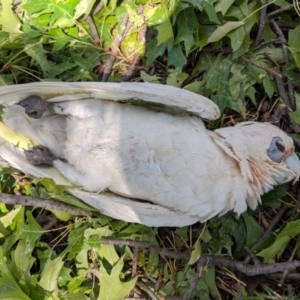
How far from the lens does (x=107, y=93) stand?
269 centimetres

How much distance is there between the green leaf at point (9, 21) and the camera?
332 cm

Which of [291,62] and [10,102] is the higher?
[10,102]

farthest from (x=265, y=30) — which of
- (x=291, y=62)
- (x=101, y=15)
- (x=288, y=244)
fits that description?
(x=288, y=244)

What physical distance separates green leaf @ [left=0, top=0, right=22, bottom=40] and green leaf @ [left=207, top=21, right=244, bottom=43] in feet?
4.58

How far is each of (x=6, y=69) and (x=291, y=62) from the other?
6.90ft

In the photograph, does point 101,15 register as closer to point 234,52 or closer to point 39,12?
point 39,12

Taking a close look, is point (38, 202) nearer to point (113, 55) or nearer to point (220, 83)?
point (113, 55)

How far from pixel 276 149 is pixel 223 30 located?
93cm

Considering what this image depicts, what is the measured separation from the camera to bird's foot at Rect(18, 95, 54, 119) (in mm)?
2748

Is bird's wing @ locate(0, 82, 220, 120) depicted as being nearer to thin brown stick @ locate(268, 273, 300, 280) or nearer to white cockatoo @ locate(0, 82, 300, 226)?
white cockatoo @ locate(0, 82, 300, 226)

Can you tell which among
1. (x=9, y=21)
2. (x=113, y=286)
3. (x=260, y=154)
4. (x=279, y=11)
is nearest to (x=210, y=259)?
(x=113, y=286)

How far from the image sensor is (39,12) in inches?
133

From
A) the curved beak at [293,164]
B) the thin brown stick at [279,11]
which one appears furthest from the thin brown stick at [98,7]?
the curved beak at [293,164]

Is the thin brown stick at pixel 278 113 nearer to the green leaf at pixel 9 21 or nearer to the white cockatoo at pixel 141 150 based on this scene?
the white cockatoo at pixel 141 150
